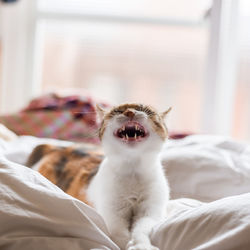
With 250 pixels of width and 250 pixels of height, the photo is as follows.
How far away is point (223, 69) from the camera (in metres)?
2.39

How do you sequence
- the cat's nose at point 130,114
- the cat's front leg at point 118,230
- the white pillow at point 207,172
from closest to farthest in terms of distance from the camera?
the cat's front leg at point 118,230, the cat's nose at point 130,114, the white pillow at point 207,172

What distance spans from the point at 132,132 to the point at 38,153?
1.66 feet

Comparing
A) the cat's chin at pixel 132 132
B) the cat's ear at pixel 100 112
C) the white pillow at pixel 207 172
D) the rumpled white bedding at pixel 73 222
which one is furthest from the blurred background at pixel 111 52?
the rumpled white bedding at pixel 73 222

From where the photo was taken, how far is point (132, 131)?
103cm

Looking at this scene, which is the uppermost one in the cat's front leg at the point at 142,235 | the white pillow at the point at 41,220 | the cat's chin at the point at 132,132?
the cat's chin at the point at 132,132

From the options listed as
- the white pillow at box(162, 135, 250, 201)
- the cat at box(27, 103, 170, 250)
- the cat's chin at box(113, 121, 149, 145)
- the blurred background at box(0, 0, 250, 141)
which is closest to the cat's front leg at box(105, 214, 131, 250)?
the cat at box(27, 103, 170, 250)

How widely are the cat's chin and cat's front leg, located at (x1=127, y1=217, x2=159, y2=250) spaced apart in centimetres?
18

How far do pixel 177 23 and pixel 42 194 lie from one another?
2051 mm

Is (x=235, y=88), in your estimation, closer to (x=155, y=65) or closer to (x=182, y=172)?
(x=155, y=65)

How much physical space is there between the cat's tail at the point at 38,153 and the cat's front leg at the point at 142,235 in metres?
0.53

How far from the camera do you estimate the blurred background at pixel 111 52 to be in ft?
8.71

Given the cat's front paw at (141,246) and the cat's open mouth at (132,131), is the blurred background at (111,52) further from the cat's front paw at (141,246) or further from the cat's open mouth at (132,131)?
the cat's front paw at (141,246)

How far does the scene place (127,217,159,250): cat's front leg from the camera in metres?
0.78

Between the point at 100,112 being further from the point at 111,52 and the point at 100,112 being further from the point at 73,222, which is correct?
the point at 111,52
